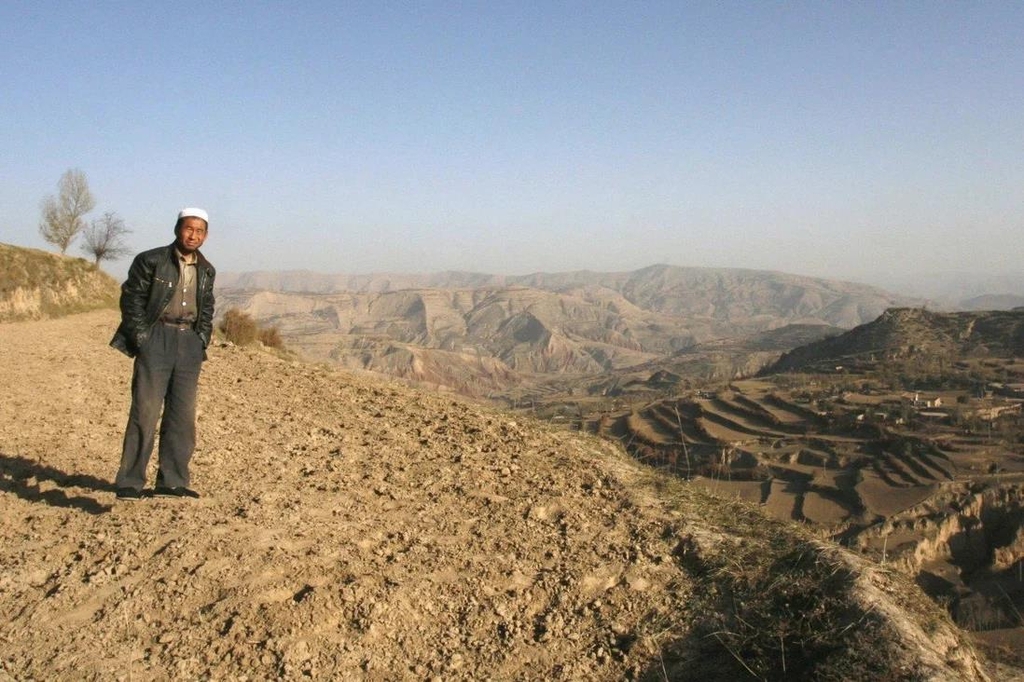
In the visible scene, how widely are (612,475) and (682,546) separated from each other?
4.68 ft

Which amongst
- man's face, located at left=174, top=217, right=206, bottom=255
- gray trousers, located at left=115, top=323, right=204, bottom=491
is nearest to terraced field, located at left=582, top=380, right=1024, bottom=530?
gray trousers, located at left=115, top=323, right=204, bottom=491

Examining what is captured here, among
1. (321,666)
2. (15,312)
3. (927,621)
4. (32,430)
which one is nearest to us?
(321,666)

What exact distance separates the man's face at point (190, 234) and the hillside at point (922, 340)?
141 feet

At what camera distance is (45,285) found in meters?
22.6

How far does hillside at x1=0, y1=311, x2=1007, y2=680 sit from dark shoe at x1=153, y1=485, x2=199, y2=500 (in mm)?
127

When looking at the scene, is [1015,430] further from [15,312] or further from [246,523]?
[15,312]

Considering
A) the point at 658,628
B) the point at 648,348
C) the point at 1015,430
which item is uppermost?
the point at 658,628

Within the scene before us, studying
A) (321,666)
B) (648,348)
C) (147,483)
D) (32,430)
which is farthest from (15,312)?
(648,348)

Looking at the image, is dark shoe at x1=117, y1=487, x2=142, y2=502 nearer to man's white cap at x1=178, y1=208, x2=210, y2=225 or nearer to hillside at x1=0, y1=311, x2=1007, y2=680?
hillside at x1=0, y1=311, x2=1007, y2=680

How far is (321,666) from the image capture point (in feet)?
9.52

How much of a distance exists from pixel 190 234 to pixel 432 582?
2.85m

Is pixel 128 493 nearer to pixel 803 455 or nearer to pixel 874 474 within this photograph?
pixel 874 474

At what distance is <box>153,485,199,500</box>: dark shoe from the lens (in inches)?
179

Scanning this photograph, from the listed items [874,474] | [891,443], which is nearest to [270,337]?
[874,474]
